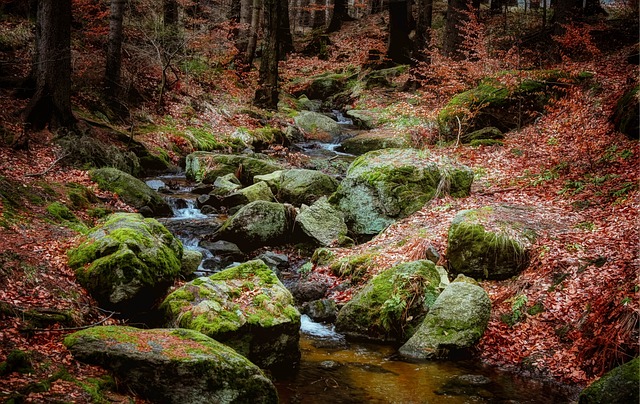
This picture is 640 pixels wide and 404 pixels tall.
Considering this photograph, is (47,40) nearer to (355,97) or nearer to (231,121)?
(231,121)

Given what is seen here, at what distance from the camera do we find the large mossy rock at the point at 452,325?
7.50 meters

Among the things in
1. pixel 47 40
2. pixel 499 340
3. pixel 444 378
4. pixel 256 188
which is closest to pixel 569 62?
pixel 256 188

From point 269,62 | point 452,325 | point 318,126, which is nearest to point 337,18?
point 269,62

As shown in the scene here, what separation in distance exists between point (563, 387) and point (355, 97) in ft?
67.9

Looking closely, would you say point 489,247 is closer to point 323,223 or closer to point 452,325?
point 452,325

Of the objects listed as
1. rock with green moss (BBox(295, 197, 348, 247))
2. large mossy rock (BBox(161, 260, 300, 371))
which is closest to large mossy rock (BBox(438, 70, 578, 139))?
rock with green moss (BBox(295, 197, 348, 247))

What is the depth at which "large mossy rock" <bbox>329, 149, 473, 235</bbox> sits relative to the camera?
38.5ft

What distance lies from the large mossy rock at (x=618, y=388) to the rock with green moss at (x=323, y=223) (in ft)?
22.6

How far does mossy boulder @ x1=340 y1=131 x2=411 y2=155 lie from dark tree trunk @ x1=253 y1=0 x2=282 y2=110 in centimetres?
452

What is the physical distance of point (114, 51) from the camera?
16.2m

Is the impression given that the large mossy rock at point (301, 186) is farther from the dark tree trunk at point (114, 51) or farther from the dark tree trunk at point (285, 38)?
the dark tree trunk at point (285, 38)

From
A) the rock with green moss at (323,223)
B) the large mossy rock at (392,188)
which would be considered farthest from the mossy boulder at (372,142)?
the rock with green moss at (323,223)

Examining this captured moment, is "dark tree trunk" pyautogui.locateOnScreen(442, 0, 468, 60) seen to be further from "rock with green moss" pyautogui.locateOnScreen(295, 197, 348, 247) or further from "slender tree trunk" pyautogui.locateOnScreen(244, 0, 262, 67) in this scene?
"rock with green moss" pyautogui.locateOnScreen(295, 197, 348, 247)

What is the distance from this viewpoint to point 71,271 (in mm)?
7281
